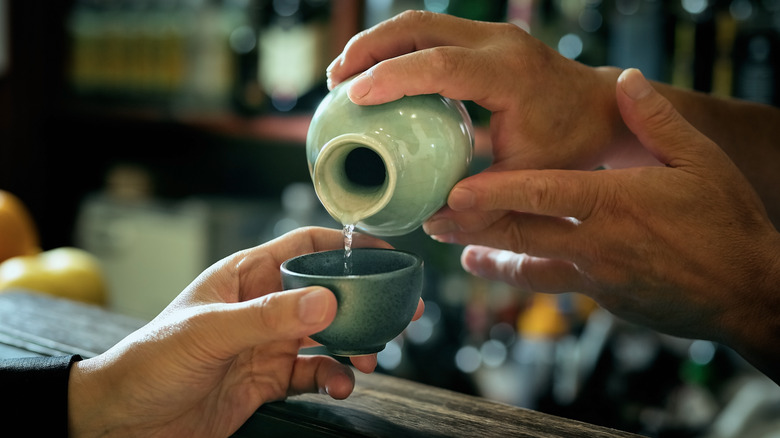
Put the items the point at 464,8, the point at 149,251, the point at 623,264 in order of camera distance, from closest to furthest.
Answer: the point at 623,264 < the point at 464,8 < the point at 149,251

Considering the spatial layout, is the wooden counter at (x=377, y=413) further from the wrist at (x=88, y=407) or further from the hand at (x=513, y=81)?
the hand at (x=513, y=81)

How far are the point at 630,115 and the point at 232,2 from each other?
1.87 metres

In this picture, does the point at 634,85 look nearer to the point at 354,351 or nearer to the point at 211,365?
the point at 354,351

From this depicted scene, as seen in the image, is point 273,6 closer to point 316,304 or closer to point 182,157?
→ point 182,157

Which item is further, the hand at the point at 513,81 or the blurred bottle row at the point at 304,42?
the blurred bottle row at the point at 304,42

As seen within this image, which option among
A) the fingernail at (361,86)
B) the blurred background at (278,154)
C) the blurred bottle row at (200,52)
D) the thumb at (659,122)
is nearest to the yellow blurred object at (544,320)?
the blurred background at (278,154)

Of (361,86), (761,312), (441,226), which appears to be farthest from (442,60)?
(761,312)

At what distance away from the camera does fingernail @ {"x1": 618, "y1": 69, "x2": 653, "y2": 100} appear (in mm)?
915

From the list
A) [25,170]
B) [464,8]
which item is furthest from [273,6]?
[25,170]

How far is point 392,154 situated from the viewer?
2.56 feet

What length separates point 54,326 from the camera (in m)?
1.00

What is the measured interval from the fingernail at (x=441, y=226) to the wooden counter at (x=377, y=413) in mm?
226

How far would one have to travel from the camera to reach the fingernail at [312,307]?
667 mm

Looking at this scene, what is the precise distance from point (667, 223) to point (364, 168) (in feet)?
1.28
